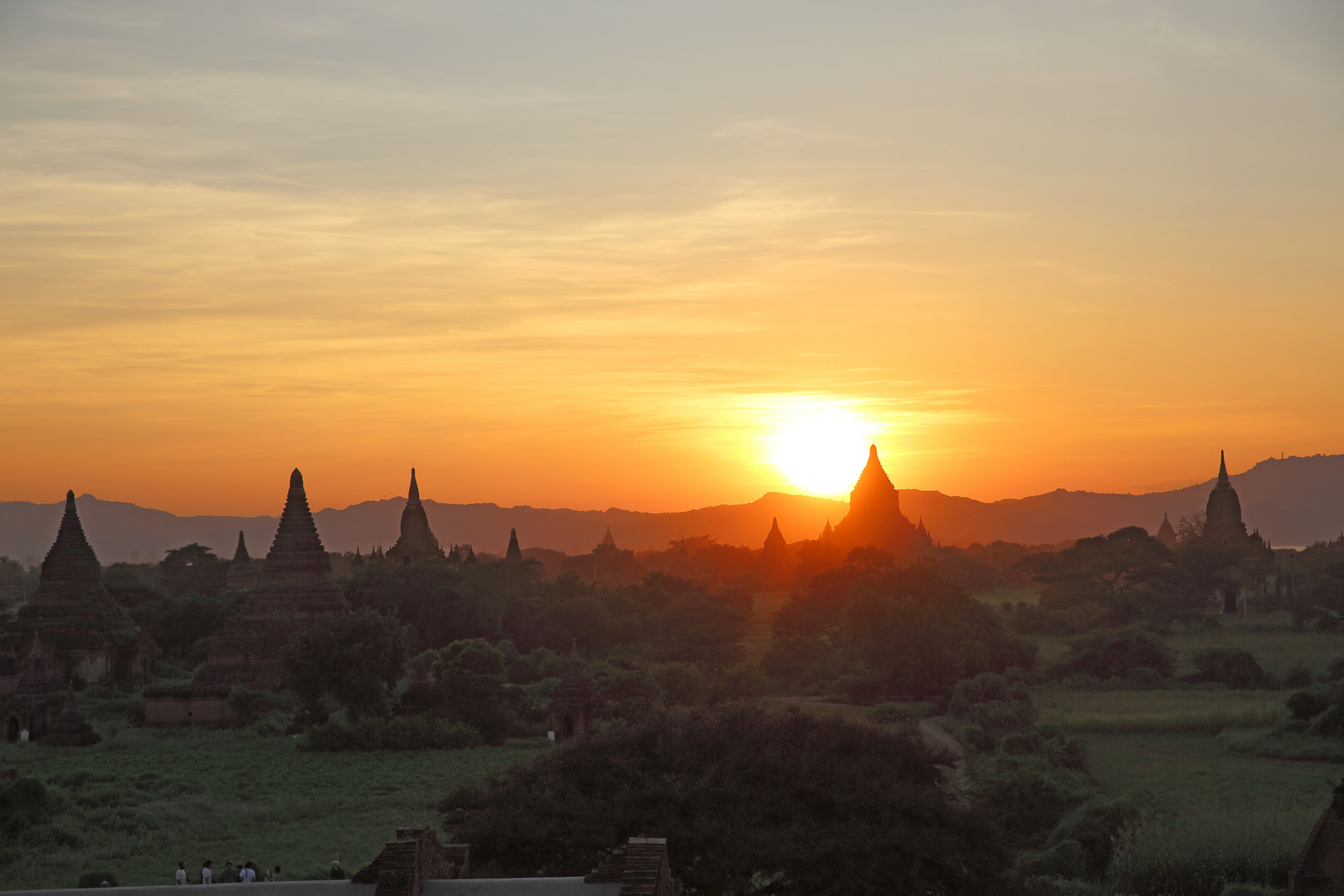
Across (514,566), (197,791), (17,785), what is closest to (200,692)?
(197,791)

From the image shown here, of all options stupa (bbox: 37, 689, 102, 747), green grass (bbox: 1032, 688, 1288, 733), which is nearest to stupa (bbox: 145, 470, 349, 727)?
stupa (bbox: 37, 689, 102, 747)

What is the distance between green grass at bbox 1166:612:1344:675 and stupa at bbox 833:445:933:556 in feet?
107

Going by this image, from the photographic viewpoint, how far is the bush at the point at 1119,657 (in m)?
57.5

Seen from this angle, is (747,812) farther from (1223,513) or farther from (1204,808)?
(1223,513)

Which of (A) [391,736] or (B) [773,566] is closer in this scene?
(A) [391,736]

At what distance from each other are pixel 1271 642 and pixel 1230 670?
15.5 meters

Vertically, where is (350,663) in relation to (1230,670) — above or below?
above

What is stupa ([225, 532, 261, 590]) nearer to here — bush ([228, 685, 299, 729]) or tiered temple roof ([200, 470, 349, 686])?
tiered temple roof ([200, 470, 349, 686])

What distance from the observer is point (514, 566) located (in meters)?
95.4

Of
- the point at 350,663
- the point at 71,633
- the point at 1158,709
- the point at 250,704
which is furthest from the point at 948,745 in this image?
the point at 71,633

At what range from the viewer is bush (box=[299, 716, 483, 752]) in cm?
4494

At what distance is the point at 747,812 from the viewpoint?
68.0 feet

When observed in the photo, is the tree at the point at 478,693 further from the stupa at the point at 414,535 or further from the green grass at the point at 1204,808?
the stupa at the point at 414,535

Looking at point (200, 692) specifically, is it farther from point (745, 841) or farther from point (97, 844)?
point (745, 841)
